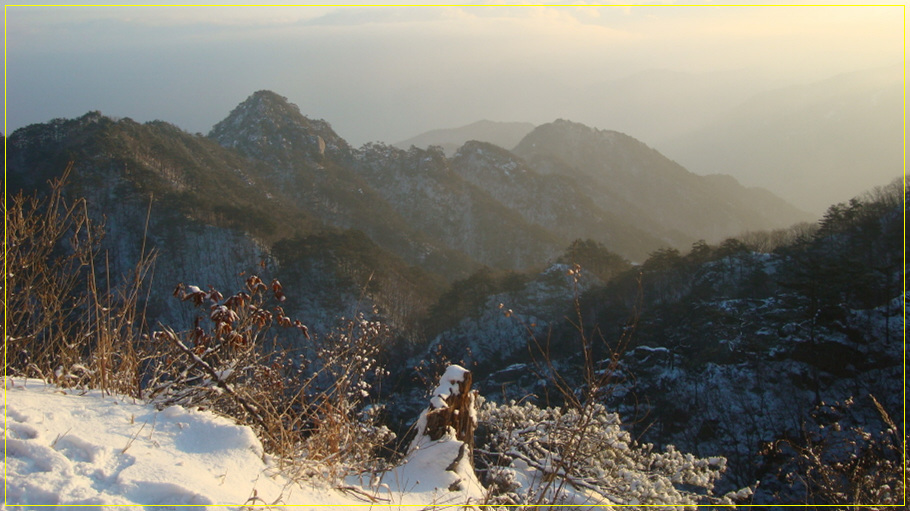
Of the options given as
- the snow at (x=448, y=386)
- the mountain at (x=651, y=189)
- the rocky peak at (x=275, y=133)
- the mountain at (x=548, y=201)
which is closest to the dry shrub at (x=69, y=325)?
the snow at (x=448, y=386)

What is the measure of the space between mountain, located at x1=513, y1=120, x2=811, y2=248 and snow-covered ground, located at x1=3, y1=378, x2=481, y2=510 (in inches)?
2443

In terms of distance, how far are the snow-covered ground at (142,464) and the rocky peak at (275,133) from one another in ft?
163

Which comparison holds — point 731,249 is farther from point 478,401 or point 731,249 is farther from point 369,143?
point 369,143

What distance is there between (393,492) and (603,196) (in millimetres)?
70038

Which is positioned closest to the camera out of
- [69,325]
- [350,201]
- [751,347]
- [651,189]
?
[69,325]

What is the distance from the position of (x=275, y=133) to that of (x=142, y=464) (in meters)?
54.7

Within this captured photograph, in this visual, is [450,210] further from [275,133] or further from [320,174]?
[275,133]

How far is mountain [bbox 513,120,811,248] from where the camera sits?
69.2 meters

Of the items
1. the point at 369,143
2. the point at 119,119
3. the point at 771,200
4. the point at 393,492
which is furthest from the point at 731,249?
the point at 771,200

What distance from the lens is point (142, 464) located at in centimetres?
243

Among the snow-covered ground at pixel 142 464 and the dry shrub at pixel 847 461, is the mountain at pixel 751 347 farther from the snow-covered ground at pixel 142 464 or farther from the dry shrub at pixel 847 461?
the snow-covered ground at pixel 142 464

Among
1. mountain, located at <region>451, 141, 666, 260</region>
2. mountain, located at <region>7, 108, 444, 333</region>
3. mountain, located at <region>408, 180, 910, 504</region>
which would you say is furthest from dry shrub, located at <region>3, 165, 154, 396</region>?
mountain, located at <region>451, 141, 666, 260</region>

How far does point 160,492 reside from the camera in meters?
2.26

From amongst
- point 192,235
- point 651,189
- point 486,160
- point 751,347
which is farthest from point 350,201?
point 651,189
